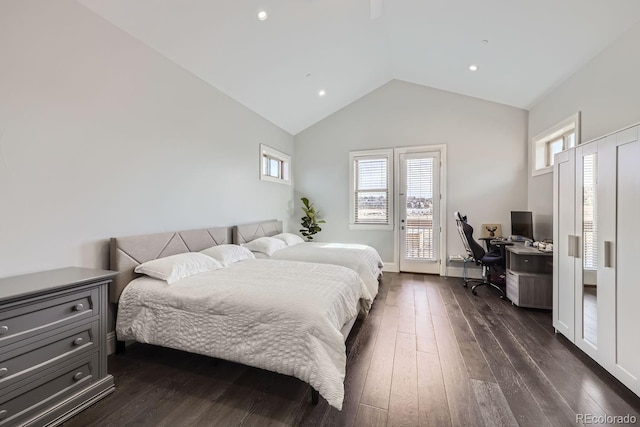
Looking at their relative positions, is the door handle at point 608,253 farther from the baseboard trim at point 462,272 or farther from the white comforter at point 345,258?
Result: the baseboard trim at point 462,272

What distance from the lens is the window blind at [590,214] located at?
213 centimetres

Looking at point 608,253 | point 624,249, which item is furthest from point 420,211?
point 624,249

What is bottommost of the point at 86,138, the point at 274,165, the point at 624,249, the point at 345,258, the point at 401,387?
the point at 401,387

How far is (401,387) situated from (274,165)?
4220 millimetres

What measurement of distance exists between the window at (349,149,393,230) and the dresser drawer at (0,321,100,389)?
437 centimetres

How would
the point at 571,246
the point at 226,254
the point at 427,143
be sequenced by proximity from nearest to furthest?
the point at 571,246
the point at 226,254
the point at 427,143

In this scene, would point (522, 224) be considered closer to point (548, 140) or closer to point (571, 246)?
point (548, 140)

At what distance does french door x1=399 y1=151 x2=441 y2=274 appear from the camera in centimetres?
493

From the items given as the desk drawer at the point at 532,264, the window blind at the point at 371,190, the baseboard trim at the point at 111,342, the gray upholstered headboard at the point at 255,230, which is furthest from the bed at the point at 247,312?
the window blind at the point at 371,190

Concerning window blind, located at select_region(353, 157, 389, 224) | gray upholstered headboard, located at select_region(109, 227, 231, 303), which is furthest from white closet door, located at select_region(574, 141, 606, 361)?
gray upholstered headboard, located at select_region(109, 227, 231, 303)

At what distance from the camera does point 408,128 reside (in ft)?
16.7

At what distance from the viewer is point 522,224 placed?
13.5 feet

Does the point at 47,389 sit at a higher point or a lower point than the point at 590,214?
lower

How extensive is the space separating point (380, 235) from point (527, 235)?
235 centimetres
